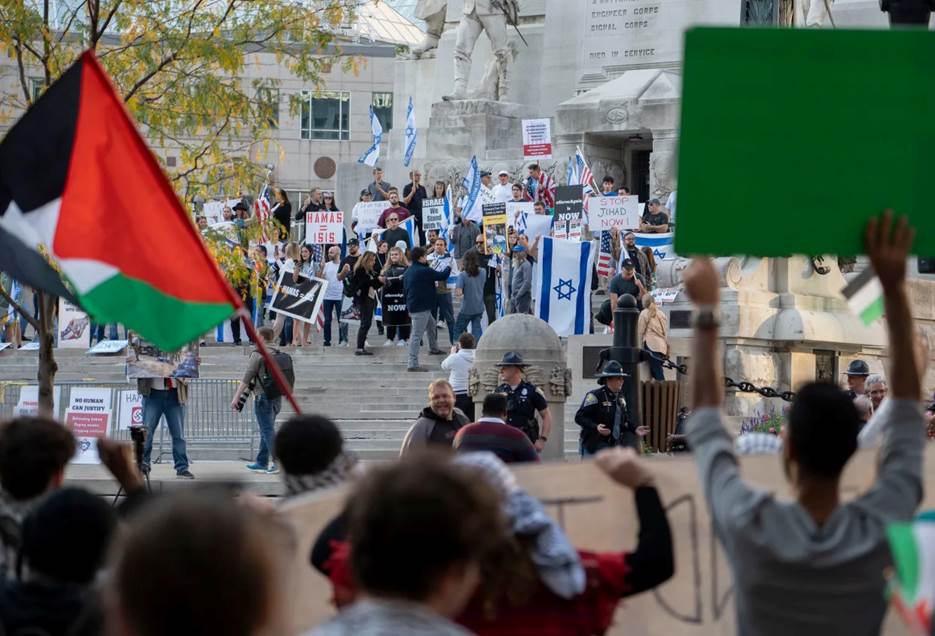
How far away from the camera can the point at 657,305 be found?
21234 mm

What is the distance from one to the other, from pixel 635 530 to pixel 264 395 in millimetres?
13286

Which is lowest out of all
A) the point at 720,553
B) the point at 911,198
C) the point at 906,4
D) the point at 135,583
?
the point at 720,553

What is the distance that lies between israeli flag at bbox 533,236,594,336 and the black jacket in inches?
306

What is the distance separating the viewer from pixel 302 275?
25.8 metres

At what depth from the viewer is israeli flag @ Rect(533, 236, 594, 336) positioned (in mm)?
22719

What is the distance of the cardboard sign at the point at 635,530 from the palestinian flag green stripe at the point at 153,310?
1.36 metres

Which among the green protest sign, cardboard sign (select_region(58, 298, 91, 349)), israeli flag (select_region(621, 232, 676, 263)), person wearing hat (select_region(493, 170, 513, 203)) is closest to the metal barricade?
cardboard sign (select_region(58, 298, 91, 349))

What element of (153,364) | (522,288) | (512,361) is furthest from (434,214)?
(512,361)

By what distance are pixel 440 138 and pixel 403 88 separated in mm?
4665

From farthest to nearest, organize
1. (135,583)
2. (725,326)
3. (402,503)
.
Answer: (725,326)
(402,503)
(135,583)

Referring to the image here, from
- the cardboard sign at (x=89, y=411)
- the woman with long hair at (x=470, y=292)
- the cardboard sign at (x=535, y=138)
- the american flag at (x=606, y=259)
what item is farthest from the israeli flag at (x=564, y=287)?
the cardboard sign at (x=535, y=138)

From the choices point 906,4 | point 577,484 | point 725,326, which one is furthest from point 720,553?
point 725,326

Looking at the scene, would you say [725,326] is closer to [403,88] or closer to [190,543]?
[190,543]

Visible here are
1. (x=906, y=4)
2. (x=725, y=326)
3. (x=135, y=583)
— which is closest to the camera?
(x=135, y=583)
